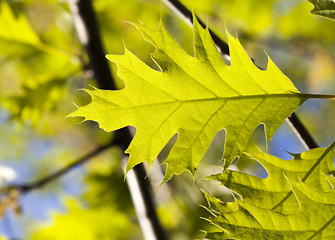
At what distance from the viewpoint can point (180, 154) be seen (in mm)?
613

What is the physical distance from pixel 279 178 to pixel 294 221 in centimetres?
12

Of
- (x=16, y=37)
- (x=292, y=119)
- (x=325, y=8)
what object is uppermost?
(x=16, y=37)

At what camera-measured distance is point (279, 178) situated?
0.65 metres

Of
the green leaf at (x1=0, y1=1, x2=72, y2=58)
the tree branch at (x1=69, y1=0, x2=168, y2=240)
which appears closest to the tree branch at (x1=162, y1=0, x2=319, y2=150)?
the tree branch at (x1=69, y1=0, x2=168, y2=240)

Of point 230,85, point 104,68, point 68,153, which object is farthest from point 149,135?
point 68,153

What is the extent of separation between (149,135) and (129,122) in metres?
0.05

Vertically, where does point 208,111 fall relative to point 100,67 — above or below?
below

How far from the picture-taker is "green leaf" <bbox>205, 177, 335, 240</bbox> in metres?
0.54

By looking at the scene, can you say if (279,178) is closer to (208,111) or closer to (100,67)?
(208,111)

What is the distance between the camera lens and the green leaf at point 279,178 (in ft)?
2.04

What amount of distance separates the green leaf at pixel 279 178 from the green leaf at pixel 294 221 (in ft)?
0.19

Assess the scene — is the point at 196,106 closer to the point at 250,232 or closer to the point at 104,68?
the point at 250,232

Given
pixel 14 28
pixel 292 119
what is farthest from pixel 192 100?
pixel 14 28

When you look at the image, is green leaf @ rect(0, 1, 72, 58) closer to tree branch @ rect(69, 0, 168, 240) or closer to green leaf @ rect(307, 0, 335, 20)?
tree branch @ rect(69, 0, 168, 240)
